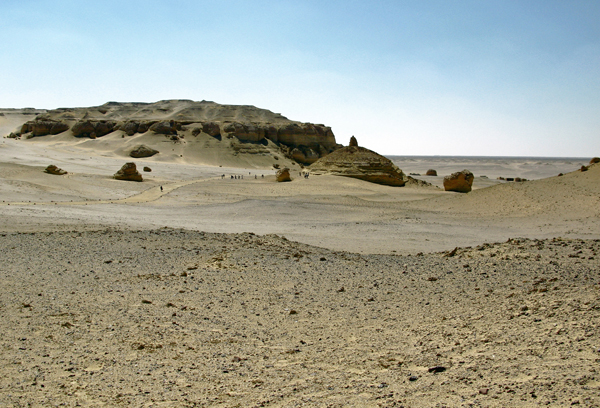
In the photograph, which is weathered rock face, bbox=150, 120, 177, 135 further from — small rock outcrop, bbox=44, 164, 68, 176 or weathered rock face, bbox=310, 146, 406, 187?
weathered rock face, bbox=310, 146, 406, 187

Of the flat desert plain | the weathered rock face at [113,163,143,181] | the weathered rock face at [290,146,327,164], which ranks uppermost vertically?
the weathered rock face at [290,146,327,164]

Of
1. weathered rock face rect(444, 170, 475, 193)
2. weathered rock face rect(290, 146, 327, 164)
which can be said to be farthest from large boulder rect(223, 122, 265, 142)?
weathered rock face rect(444, 170, 475, 193)

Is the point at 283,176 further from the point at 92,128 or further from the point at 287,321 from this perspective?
the point at 92,128

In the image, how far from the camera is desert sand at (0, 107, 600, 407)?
4.05 meters

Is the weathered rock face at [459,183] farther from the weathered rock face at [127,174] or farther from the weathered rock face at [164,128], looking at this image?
the weathered rock face at [164,128]

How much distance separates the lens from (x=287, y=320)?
6.14m

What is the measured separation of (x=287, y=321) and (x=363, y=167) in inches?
1194

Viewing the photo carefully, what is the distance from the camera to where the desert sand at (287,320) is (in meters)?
4.05

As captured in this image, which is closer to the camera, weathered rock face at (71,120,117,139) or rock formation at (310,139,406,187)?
rock formation at (310,139,406,187)

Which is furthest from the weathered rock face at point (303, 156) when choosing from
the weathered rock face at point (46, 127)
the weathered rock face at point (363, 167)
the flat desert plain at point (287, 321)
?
the flat desert plain at point (287, 321)

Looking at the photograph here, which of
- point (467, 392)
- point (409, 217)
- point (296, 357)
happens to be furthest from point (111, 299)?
point (409, 217)

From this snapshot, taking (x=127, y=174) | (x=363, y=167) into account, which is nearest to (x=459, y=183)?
(x=363, y=167)

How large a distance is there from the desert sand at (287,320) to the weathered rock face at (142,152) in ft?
148

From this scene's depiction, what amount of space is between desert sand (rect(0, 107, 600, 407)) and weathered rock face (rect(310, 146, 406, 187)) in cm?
2147
